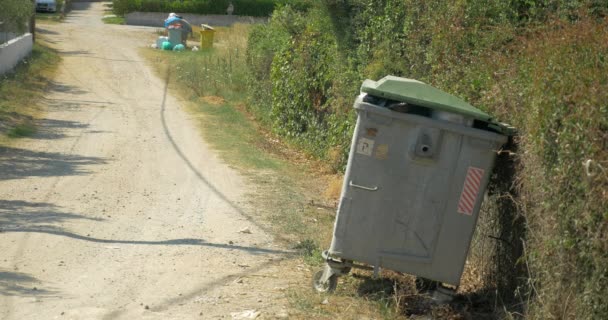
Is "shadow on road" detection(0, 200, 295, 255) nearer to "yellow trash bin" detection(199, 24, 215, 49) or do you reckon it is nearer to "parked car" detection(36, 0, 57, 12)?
"yellow trash bin" detection(199, 24, 215, 49)

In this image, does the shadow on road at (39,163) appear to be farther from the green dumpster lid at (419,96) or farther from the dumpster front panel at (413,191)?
the green dumpster lid at (419,96)

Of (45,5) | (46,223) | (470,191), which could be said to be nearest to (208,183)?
(46,223)

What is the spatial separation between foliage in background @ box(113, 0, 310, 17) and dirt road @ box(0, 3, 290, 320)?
32894 mm

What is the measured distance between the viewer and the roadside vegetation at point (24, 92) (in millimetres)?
17672

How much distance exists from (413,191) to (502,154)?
3.35ft

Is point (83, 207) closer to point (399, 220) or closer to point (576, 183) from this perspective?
point (399, 220)

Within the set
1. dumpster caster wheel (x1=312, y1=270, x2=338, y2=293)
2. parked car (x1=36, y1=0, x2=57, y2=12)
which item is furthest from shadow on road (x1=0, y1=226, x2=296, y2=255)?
parked car (x1=36, y1=0, x2=57, y2=12)

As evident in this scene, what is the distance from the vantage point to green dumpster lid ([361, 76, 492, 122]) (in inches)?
283

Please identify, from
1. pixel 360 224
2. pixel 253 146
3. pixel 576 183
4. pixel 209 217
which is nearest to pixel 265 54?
pixel 253 146

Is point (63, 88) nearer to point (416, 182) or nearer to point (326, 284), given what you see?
point (326, 284)

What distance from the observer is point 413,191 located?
23.9 ft

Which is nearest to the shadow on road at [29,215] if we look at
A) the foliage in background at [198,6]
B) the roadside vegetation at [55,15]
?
the roadside vegetation at [55,15]

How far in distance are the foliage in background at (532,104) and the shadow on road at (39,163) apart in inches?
171

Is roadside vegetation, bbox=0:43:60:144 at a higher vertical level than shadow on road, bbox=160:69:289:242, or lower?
lower
